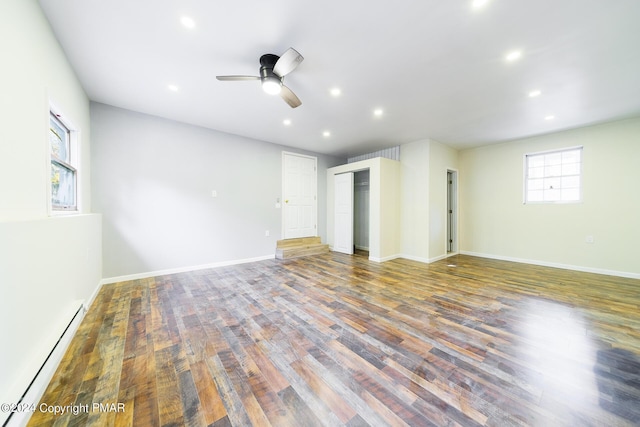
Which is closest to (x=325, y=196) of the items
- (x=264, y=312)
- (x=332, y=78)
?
(x=332, y=78)

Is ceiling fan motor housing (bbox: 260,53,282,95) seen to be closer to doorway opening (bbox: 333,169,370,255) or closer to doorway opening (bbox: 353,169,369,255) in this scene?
doorway opening (bbox: 333,169,370,255)

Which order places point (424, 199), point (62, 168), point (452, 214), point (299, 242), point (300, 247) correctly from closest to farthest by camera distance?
point (62, 168) → point (424, 199) → point (300, 247) → point (299, 242) → point (452, 214)

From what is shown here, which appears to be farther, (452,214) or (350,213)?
(452,214)

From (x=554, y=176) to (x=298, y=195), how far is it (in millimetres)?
5326

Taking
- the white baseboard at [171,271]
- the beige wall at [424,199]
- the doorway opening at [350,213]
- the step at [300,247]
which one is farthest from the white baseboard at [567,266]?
the white baseboard at [171,271]

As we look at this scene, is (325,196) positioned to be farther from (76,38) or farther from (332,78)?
(76,38)

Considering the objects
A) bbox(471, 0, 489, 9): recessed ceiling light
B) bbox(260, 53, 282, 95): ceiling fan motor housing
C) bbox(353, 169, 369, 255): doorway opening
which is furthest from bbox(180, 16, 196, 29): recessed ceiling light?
bbox(353, 169, 369, 255): doorway opening

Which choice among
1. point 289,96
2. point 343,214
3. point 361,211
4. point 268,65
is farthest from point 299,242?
point 268,65

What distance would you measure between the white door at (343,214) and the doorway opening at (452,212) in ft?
8.20

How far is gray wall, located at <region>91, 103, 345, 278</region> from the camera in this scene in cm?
328

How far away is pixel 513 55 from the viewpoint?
7.02 ft

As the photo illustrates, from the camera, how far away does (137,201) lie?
136 inches

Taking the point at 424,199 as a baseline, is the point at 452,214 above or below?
below

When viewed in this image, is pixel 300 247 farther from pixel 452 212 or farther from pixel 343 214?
pixel 452 212
